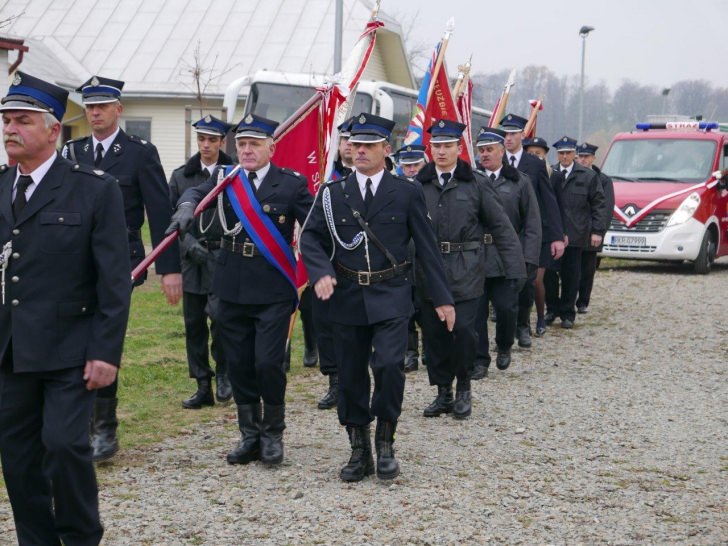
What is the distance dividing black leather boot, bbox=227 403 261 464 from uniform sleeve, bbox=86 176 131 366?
239 centimetres

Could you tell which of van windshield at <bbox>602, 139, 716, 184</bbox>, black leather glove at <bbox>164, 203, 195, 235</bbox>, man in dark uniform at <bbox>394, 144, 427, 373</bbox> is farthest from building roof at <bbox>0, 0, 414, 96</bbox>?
black leather glove at <bbox>164, 203, 195, 235</bbox>

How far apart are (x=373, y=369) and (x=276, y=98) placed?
48.8 ft

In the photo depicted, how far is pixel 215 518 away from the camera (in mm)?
5785

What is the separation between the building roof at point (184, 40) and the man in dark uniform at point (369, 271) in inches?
1034

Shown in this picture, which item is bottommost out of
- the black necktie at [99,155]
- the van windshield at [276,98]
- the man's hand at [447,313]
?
the man's hand at [447,313]

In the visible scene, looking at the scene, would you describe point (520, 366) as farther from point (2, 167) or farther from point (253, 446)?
point (2, 167)

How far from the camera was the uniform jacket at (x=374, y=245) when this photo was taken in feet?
21.7

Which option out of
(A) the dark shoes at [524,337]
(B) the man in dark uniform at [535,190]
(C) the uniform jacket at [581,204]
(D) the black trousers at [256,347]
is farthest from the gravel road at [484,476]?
(C) the uniform jacket at [581,204]

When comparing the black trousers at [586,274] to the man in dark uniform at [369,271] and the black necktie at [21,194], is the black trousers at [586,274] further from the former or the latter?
the black necktie at [21,194]

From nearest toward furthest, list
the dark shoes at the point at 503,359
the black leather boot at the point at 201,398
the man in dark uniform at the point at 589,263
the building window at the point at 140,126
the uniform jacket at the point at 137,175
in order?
the uniform jacket at the point at 137,175 → the black leather boot at the point at 201,398 → the dark shoes at the point at 503,359 → the man in dark uniform at the point at 589,263 → the building window at the point at 140,126

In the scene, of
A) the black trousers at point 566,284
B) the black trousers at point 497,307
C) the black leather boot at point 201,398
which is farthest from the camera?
the black trousers at point 566,284

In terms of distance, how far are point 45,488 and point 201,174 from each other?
4397mm

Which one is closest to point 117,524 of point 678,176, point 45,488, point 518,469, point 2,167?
point 45,488

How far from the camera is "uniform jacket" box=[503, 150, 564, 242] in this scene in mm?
11867
